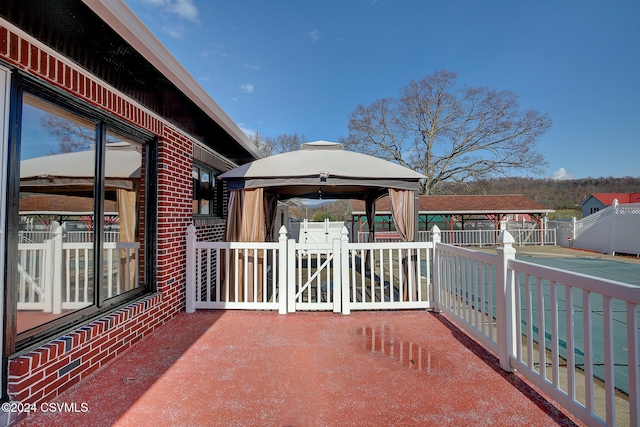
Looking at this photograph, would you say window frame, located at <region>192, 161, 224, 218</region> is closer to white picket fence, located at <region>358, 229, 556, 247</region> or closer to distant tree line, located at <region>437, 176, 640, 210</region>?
white picket fence, located at <region>358, 229, 556, 247</region>

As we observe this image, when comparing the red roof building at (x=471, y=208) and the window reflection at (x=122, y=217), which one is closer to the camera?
the window reflection at (x=122, y=217)

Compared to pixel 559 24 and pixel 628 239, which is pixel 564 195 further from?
pixel 559 24

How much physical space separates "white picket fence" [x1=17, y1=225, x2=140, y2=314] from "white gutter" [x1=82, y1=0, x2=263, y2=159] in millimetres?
1573

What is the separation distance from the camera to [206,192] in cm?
552

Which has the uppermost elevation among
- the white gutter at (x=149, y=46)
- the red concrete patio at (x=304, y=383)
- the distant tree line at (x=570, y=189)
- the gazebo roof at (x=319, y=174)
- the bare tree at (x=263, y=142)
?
the bare tree at (x=263, y=142)

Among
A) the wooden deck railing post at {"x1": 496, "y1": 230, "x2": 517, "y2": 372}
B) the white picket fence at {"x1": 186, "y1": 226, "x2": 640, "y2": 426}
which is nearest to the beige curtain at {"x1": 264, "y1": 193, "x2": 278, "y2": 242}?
the white picket fence at {"x1": 186, "y1": 226, "x2": 640, "y2": 426}

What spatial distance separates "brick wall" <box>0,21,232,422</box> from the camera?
194 cm

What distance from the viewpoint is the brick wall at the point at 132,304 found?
6.36 feet

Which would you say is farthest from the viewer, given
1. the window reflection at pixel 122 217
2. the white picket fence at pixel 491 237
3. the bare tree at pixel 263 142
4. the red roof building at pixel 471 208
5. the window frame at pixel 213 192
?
the bare tree at pixel 263 142

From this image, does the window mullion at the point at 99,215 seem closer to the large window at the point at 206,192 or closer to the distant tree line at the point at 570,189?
the large window at the point at 206,192

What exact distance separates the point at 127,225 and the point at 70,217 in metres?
0.73

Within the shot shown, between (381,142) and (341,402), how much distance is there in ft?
74.8

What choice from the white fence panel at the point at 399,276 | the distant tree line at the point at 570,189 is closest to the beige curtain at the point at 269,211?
the white fence panel at the point at 399,276

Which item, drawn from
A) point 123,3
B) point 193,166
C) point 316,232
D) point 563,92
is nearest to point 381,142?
point 563,92
